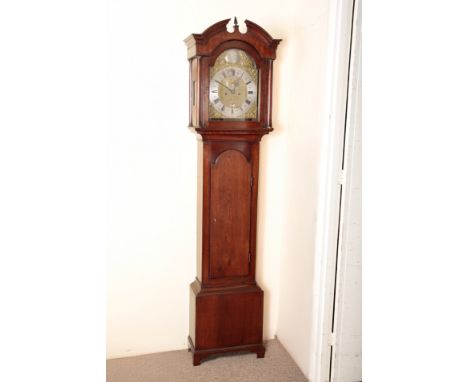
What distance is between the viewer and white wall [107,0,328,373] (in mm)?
2383

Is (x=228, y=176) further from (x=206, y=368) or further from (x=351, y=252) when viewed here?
(x=206, y=368)

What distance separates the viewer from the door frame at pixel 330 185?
2.10 metres

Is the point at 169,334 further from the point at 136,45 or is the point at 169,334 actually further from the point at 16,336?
the point at 16,336

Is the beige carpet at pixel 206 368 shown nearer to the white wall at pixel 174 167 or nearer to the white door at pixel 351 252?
the white wall at pixel 174 167

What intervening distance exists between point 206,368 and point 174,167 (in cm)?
107

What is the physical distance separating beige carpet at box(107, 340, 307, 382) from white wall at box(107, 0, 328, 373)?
0.25ft

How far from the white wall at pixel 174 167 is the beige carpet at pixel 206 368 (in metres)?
0.08

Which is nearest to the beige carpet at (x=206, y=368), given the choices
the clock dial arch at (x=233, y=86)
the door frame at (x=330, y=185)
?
the door frame at (x=330, y=185)

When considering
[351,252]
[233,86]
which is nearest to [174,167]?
[233,86]

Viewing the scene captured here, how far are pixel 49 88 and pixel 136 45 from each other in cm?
183

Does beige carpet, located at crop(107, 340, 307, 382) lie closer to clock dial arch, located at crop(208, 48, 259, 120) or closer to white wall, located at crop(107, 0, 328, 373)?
white wall, located at crop(107, 0, 328, 373)

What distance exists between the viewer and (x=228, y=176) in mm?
2426
